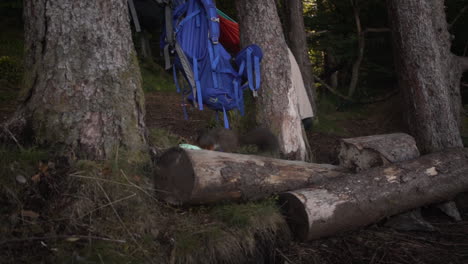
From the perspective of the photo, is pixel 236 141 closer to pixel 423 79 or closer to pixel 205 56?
pixel 205 56

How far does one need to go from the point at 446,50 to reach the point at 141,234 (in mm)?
5421

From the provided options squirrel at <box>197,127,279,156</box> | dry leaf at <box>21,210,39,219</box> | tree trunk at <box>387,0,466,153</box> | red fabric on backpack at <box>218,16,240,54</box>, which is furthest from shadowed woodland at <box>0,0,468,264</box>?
red fabric on backpack at <box>218,16,240,54</box>

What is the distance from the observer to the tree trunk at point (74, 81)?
115 inches

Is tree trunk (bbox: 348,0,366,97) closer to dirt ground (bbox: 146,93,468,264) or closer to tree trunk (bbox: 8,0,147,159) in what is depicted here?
dirt ground (bbox: 146,93,468,264)

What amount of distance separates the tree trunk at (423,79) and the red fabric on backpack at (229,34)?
2106 mm

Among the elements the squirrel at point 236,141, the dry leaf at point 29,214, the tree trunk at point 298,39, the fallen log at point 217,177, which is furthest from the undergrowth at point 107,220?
the tree trunk at point 298,39

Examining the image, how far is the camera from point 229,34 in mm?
5000

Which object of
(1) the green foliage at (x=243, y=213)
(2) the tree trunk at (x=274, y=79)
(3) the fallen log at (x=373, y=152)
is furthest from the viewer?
(2) the tree trunk at (x=274, y=79)

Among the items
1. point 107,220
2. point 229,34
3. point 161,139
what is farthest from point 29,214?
point 229,34

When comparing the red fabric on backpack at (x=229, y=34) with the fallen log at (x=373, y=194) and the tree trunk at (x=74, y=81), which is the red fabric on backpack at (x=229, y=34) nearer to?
the tree trunk at (x=74, y=81)

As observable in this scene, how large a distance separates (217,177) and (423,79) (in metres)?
3.30

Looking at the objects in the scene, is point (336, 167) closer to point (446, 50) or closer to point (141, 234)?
point (141, 234)

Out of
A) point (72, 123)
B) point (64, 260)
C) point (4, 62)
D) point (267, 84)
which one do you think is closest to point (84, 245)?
point (64, 260)

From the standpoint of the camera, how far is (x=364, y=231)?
3438mm
